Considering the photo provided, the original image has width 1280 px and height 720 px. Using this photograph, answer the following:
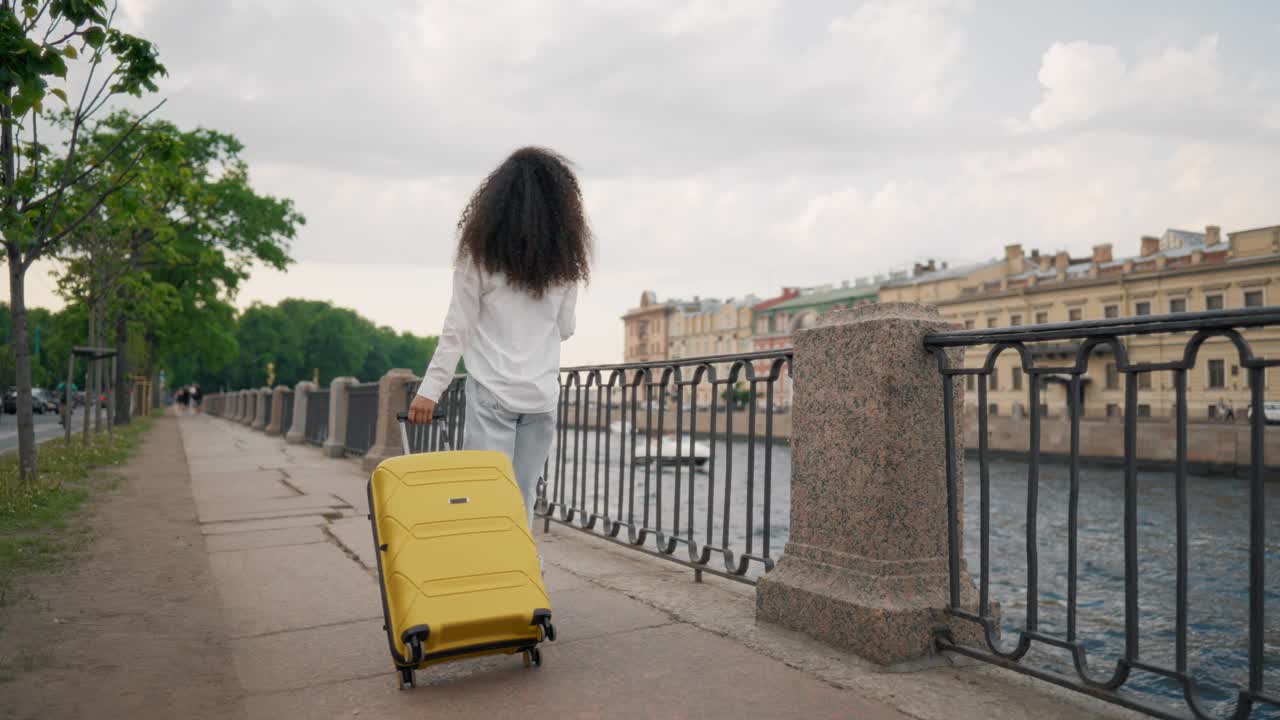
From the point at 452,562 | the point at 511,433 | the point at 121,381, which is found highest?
the point at 121,381

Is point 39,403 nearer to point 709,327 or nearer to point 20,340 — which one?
point 20,340

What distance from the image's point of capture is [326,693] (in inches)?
111

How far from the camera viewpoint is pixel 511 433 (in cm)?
335

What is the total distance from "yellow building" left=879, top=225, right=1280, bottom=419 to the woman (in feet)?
133

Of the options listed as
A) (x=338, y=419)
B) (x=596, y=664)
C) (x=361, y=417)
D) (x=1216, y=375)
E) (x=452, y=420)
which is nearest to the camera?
(x=596, y=664)

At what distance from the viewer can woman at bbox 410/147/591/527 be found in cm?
330

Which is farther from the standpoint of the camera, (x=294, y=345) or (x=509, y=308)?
(x=294, y=345)

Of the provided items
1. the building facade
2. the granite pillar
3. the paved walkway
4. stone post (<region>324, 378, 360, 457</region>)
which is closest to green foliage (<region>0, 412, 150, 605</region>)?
the paved walkway

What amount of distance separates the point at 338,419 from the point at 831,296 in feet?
251

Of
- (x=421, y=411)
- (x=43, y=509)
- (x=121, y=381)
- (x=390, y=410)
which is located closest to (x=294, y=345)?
(x=121, y=381)

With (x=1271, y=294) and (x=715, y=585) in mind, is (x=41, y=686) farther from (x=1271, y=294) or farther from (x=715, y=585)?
(x=1271, y=294)

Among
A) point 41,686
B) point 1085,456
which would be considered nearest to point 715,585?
point 41,686

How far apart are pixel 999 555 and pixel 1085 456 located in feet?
77.9

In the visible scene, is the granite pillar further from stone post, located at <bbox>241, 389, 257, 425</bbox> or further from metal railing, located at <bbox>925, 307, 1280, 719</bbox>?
metal railing, located at <bbox>925, 307, 1280, 719</bbox>
